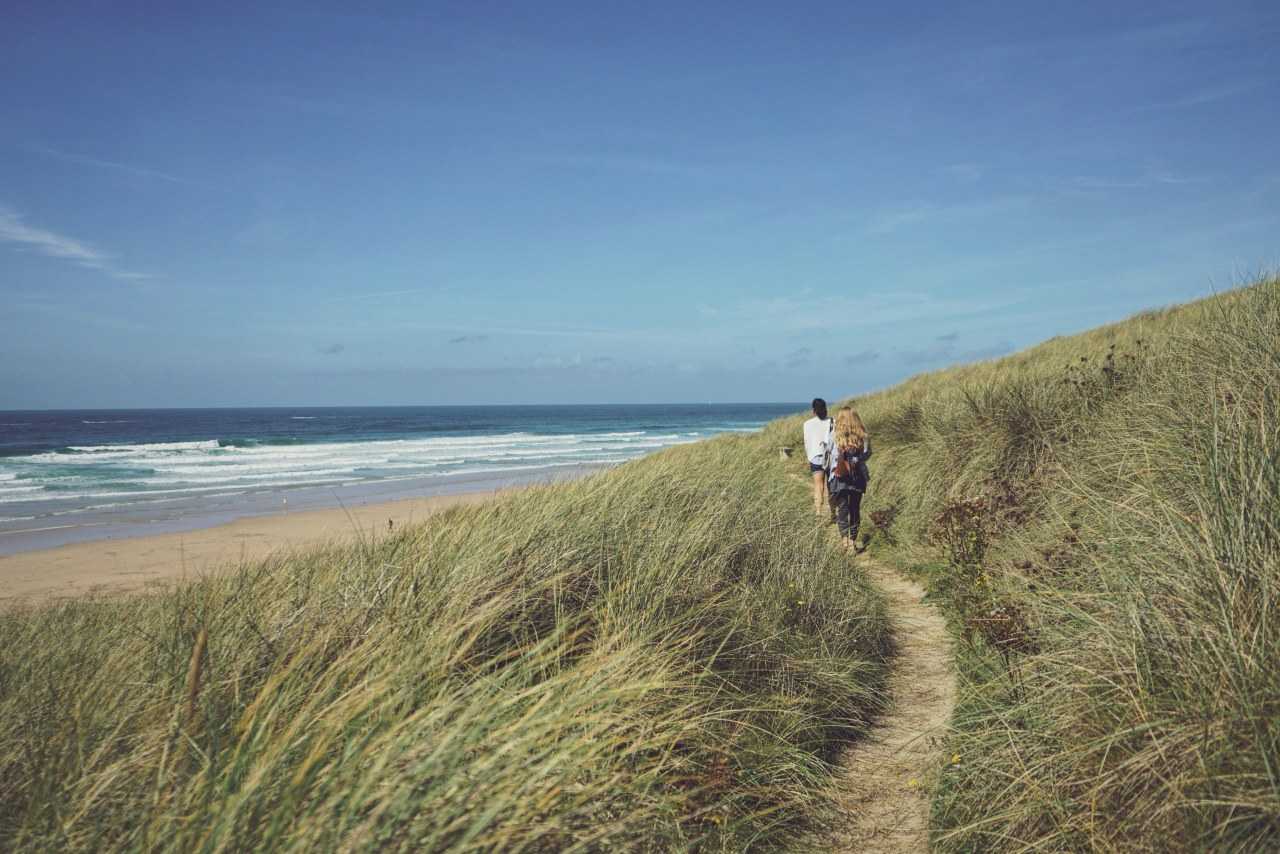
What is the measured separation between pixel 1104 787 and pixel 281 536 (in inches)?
691

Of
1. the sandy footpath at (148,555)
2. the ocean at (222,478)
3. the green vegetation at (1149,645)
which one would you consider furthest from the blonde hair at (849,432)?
the sandy footpath at (148,555)

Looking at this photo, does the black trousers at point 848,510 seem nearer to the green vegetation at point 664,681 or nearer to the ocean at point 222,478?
the green vegetation at point 664,681

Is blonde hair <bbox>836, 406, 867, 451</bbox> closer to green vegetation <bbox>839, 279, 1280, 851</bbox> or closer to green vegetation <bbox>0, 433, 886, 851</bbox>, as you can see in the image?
green vegetation <bbox>839, 279, 1280, 851</bbox>

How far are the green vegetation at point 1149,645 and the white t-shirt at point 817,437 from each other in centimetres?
472

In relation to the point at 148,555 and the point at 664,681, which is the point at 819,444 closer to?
the point at 664,681

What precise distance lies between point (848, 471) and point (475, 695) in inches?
274

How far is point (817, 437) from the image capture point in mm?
11000

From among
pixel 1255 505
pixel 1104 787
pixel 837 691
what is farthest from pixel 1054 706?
pixel 837 691

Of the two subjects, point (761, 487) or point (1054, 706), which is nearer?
point (1054, 706)

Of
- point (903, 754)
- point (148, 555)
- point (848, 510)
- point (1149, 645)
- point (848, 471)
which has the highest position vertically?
point (848, 471)

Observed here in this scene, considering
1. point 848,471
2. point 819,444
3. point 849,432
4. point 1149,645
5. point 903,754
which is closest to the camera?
point 1149,645

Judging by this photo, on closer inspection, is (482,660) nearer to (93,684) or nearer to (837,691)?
(93,684)

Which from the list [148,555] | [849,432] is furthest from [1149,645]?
[148,555]

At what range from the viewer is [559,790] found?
7.04 feet
